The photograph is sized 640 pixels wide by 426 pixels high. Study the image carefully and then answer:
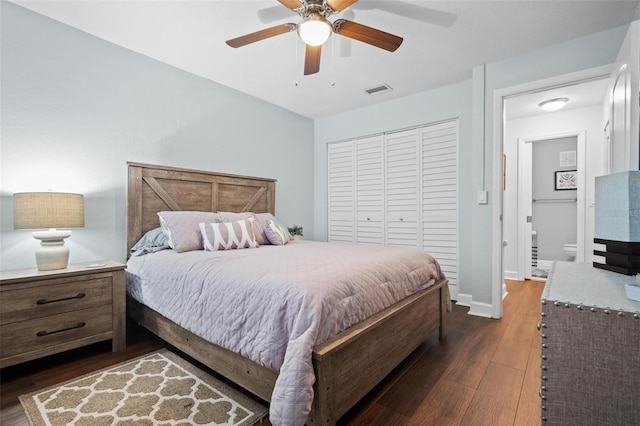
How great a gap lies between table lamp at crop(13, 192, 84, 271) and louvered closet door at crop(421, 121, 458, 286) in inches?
137

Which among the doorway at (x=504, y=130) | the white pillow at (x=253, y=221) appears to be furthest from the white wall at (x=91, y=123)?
the doorway at (x=504, y=130)

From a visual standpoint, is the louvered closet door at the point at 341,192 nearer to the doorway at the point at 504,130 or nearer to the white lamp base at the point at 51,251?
the doorway at the point at 504,130

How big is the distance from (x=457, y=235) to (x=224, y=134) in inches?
118

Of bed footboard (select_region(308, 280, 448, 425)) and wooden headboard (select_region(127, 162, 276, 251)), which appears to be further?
wooden headboard (select_region(127, 162, 276, 251))

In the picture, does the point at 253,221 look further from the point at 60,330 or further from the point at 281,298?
the point at 281,298

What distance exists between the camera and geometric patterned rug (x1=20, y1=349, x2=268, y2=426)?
4.94ft

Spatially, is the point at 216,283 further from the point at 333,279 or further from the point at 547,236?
the point at 547,236

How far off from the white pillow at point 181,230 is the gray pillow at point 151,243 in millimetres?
81

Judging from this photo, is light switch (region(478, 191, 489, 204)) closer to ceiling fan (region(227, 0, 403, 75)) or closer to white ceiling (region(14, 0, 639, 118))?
white ceiling (region(14, 0, 639, 118))

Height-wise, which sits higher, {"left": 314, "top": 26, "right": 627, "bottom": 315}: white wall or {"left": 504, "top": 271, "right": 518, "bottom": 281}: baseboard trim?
{"left": 314, "top": 26, "right": 627, "bottom": 315}: white wall

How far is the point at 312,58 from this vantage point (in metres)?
2.27

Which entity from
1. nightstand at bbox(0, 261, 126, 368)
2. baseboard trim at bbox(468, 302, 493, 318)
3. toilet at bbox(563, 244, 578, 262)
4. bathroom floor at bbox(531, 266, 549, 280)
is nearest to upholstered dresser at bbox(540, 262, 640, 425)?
baseboard trim at bbox(468, 302, 493, 318)

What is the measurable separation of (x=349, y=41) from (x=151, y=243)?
8.20 ft

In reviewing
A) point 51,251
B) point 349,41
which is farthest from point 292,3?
point 51,251
